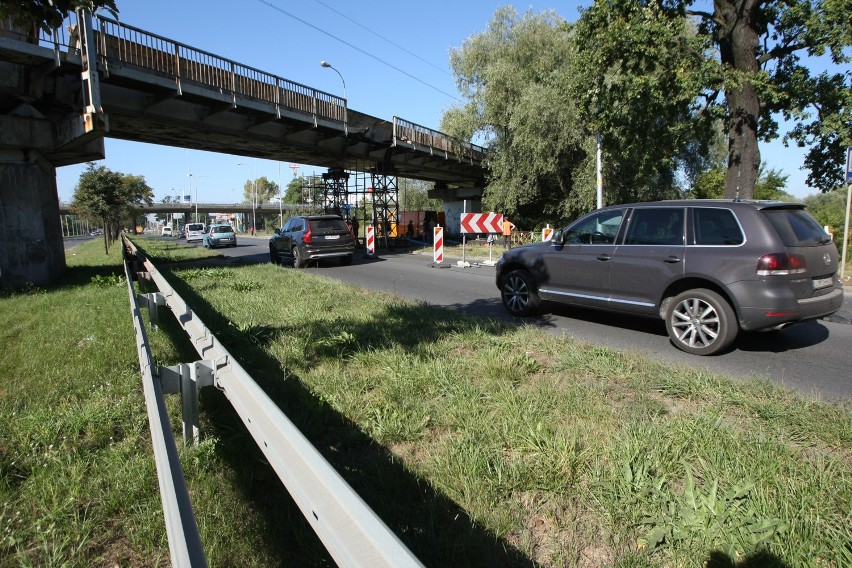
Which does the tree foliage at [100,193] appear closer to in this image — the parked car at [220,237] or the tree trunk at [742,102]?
the parked car at [220,237]

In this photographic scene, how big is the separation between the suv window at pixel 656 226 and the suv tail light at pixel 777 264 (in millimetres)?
905

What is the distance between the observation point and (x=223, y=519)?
2.40 meters

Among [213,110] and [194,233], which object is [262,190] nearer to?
[194,233]

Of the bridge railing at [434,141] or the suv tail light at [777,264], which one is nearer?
the suv tail light at [777,264]

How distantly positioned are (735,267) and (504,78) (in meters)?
23.8

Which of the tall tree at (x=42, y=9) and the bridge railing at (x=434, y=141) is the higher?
the bridge railing at (x=434, y=141)

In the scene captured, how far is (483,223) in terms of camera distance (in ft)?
50.6

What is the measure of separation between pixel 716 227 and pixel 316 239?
1297 cm

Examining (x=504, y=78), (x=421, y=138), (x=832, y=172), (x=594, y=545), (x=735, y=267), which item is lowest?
(x=594, y=545)

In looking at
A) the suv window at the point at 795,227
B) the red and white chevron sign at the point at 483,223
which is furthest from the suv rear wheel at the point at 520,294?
the red and white chevron sign at the point at 483,223

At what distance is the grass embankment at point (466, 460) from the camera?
221 cm

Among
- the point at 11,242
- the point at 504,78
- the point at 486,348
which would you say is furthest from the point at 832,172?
the point at 11,242

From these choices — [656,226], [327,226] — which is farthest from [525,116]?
[656,226]

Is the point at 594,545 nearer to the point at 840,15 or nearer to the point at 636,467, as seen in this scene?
the point at 636,467
